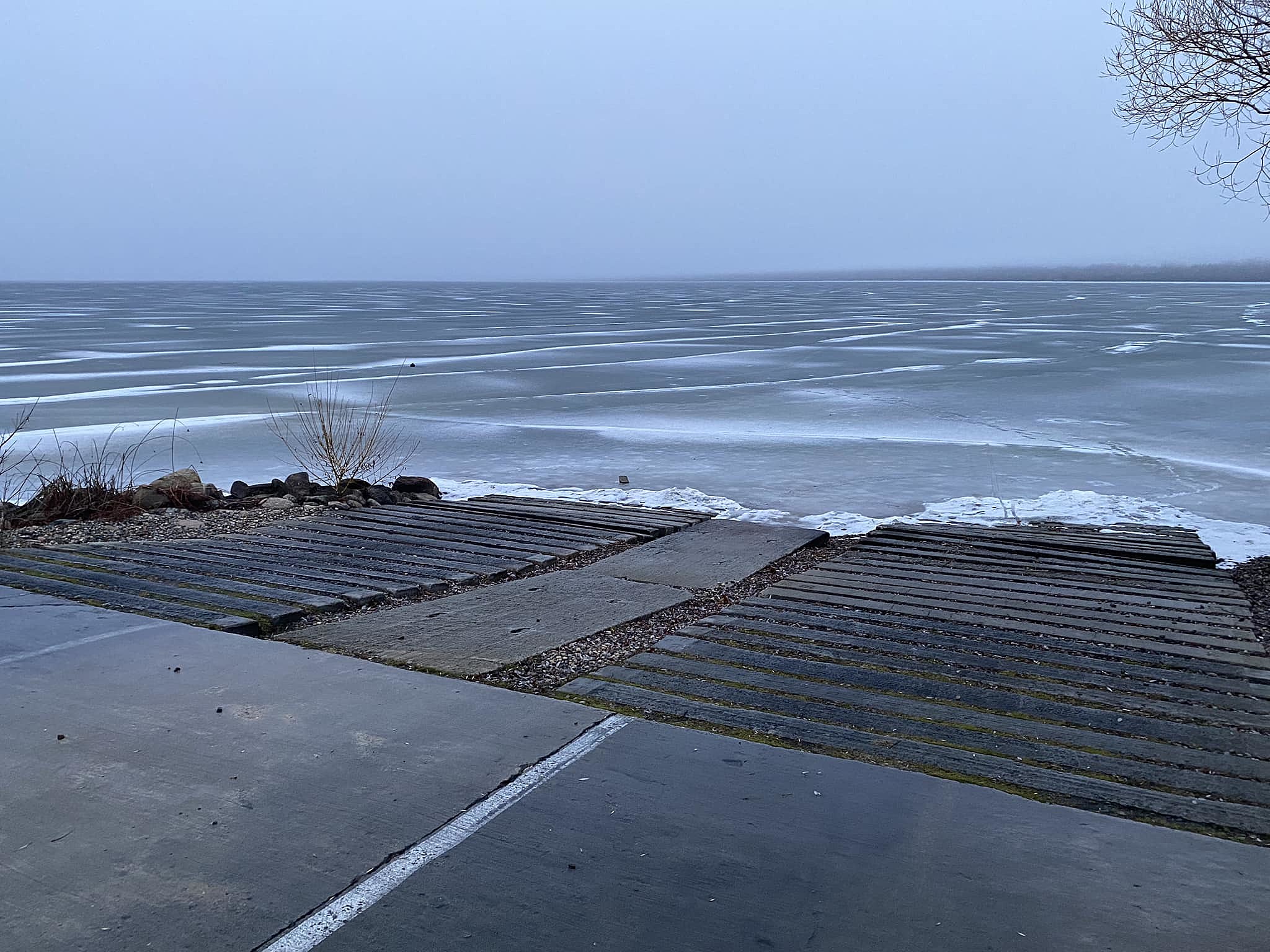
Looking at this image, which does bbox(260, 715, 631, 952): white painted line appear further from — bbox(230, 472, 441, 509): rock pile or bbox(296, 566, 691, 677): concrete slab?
bbox(230, 472, 441, 509): rock pile

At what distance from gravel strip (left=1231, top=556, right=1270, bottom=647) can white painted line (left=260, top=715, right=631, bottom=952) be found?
3.48 metres

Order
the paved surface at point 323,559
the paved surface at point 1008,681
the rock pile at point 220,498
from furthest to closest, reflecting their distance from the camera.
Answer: the rock pile at point 220,498
the paved surface at point 323,559
the paved surface at point 1008,681

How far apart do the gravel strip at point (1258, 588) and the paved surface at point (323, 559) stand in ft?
11.0

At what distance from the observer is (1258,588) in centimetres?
626

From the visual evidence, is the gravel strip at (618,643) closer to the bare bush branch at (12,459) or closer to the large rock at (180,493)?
the large rock at (180,493)

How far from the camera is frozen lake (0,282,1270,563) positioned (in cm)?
1020

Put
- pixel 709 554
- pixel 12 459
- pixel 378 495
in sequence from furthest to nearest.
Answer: pixel 12 459 → pixel 378 495 → pixel 709 554

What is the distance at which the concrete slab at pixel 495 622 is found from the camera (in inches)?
173

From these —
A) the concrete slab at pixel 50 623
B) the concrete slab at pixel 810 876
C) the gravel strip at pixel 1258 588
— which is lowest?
Result: the gravel strip at pixel 1258 588

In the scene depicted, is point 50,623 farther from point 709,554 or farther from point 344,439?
point 344,439

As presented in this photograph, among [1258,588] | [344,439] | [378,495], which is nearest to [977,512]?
[1258,588]

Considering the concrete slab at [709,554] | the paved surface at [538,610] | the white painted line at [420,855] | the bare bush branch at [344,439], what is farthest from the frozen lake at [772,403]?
the white painted line at [420,855]

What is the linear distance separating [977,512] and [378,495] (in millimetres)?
4732

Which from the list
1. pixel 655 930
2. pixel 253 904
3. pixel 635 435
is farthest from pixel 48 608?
pixel 635 435
